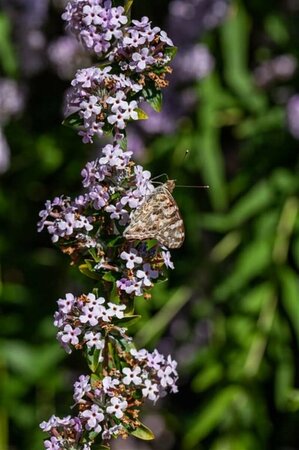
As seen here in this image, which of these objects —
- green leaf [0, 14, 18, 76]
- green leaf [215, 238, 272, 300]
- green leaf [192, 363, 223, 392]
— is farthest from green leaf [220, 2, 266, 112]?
green leaf [192, 363, 223, 392]

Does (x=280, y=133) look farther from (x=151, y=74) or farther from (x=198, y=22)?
(x=151, y=74)

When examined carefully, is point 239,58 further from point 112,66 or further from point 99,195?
point 99,195

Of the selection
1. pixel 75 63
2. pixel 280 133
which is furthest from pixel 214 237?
pixel 75 63

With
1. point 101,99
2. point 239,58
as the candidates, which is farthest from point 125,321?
point 239,58

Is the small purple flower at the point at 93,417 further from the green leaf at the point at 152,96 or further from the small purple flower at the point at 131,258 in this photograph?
the green leaf at the point at 152,96

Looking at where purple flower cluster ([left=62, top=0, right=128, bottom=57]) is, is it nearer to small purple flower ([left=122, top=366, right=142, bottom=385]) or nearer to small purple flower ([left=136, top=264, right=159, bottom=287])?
small purple flower ([left=136, top=264, right=159, bottom=287])
